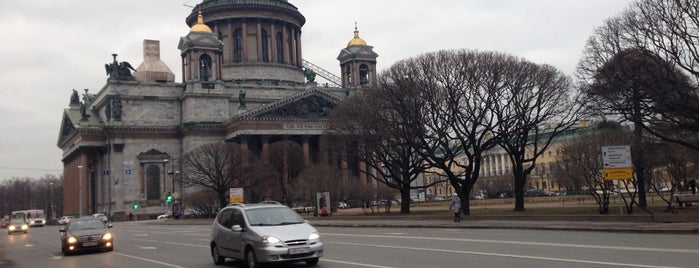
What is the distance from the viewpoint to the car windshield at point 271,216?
17203mm

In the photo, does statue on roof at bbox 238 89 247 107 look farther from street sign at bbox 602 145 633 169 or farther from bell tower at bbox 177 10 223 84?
street sign at bbox 602 145 633 169

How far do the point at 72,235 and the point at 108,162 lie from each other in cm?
6857

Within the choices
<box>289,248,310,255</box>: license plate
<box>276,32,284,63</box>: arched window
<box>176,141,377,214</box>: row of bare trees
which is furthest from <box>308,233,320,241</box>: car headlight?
<box>276,32,284,63</box>: arched window

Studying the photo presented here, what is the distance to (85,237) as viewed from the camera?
25641mm

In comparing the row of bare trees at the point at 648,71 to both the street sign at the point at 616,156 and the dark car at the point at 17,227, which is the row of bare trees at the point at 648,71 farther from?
the dark car at the point at 17,227

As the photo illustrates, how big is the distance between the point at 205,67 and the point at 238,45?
14.1 m

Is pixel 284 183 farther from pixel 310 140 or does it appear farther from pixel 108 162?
pixel 108 162

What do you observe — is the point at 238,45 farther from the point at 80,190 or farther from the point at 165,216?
the point at 165,216

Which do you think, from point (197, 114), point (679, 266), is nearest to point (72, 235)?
point (679, 266)

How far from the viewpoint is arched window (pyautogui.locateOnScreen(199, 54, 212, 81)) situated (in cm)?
9239

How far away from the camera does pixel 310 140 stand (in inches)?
3686

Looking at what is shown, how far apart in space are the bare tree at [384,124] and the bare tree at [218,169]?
14.2 metres

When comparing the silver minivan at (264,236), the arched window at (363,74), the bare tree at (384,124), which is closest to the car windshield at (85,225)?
the silver minivan at (264,236)

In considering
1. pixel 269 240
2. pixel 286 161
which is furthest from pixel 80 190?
pixel 269 240
